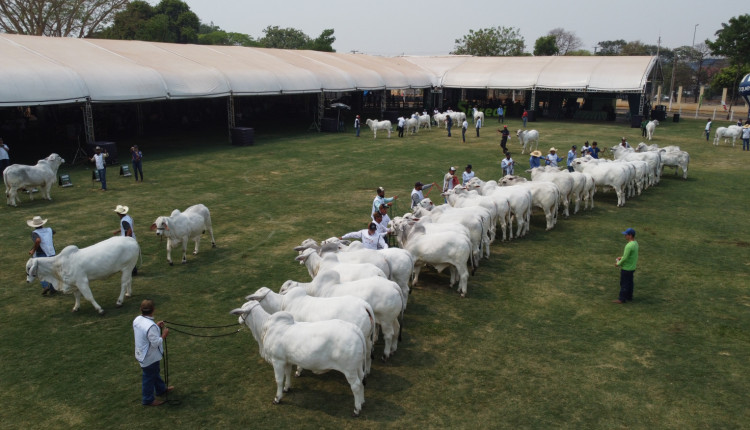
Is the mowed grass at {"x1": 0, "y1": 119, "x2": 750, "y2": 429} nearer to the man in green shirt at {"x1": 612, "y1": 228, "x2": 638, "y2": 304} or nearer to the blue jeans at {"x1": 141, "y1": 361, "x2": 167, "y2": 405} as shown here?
the blue jeans at {"x1": 141, "y1": 361, "x2": 167, "y2": 405}

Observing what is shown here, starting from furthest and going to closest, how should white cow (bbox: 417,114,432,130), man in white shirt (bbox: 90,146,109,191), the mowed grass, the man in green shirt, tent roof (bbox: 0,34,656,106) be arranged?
white cow (bbox: 417,114,432,130) → tent roof (bbox: 0,34,656,106) → man in white shirt (bbox: 90,146,109,191) → the man in green shirt → the mowed grass

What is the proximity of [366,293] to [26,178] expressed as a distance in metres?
14.3

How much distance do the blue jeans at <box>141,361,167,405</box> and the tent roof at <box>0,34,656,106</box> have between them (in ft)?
63.4

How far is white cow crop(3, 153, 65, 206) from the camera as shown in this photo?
1694cm

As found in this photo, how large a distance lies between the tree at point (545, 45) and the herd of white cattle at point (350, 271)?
211 feet

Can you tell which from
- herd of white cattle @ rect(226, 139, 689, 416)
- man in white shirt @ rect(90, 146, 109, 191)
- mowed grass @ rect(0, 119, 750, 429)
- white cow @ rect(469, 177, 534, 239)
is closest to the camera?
herd of white cattle @ rect(226, 139, 689, 416)

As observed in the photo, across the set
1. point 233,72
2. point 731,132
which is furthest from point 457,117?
point 731,132

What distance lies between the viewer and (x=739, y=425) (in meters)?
6.96

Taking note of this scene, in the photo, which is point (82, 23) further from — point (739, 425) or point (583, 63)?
point (739, 425)

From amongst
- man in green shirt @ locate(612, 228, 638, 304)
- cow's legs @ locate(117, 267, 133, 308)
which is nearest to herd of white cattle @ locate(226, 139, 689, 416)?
man in green shirt @ locate(612, 228, 638, 304)

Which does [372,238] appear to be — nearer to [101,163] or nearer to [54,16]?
[101,163]

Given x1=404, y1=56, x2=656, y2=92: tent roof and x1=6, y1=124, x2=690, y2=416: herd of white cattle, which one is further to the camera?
x1=404, y1=56, x2=656, y2=92: tent roof

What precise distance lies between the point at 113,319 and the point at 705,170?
2499 cm

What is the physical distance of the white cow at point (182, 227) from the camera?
39.9 ft
